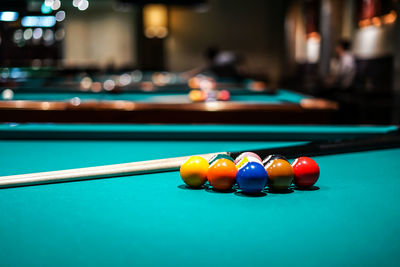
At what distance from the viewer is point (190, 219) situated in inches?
39.1

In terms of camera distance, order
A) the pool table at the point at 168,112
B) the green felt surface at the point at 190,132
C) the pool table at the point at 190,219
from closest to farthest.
A: the pool table at the point at 190,219, the green felt surface at the point at 190,132, the pool table at the point at 168,112

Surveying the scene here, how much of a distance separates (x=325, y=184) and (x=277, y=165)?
0.19 meters

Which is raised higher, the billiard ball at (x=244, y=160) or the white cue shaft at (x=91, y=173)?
the billiard ball at (x=244, y=160)

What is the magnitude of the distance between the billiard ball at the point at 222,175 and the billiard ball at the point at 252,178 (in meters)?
0.02

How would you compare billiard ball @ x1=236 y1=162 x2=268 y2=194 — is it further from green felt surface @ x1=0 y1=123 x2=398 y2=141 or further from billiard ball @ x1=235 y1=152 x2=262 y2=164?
green felt surface @ x1=0 y1=123 x2=398 y2=141

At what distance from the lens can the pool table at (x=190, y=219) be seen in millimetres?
773

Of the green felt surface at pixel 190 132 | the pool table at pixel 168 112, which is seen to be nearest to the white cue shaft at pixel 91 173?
the green felt surface at pixel 190 132

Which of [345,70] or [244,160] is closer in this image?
[244,160]

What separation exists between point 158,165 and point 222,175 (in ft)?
1.04

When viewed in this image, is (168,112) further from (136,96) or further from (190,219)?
(190,219)

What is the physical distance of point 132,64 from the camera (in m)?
14.2

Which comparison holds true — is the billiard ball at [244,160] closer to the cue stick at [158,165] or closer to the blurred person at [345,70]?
the cue stick at [158,165]

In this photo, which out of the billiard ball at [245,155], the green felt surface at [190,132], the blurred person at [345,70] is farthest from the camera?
the blurred person at [345,70]

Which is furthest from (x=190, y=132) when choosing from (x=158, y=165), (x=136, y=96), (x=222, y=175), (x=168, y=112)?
(x=136, y=96)
